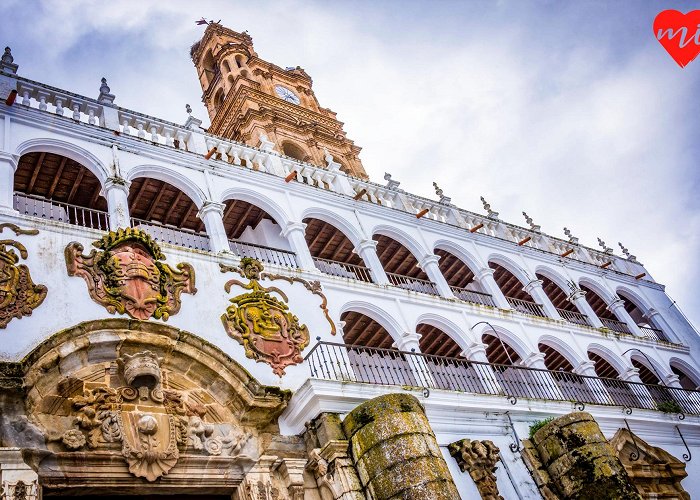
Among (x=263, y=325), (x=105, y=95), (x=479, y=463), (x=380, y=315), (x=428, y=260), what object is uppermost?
(x=105, y=95)

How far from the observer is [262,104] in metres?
28.1

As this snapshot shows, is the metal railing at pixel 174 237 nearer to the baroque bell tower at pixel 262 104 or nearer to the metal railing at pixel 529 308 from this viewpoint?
the metal railing at pixel 529 308

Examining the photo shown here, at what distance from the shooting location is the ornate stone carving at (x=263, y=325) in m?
11.6

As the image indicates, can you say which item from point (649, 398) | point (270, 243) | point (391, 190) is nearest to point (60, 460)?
point (270, 243)

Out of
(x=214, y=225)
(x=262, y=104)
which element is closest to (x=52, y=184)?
(x=214, y=225)

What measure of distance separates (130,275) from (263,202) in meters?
5.08

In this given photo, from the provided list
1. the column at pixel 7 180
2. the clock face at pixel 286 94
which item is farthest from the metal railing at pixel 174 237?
the clock face at pixel 286 94

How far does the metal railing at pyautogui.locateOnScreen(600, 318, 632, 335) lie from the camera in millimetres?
21847

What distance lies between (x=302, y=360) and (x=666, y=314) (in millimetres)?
17347

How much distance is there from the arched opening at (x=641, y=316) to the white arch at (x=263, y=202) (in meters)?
14.1

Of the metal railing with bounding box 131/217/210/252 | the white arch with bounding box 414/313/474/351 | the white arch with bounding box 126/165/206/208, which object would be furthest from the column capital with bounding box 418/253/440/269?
the white arch with bounding box 126/165/206/208

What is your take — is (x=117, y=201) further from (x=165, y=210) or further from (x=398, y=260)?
(x=398, y=260)

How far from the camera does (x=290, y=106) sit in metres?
29.2

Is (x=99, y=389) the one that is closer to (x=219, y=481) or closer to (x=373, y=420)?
(x=219, y=481)
